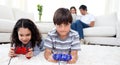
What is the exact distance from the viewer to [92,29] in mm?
3049

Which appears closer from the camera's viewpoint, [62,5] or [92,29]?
[92,29]

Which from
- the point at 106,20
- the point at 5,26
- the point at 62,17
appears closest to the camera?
the point at 62,17

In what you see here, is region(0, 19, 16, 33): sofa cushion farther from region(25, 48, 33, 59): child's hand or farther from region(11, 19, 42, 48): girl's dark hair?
region(25, 48, 33, 59): child's hand

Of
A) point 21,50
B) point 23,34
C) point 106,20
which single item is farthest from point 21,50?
point 106,20

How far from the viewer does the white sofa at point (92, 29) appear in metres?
2.53

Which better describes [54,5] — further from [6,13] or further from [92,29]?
[92,29]

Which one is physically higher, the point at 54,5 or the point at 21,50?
the point at 54,5

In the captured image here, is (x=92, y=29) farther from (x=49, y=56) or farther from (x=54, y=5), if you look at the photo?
(x=49, y=56)

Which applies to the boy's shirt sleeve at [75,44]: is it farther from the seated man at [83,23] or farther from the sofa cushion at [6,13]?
the sofa cushion at [6,13]

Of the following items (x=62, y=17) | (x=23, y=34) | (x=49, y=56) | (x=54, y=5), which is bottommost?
(x=49, y=56)

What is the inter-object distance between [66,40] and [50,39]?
111 mm

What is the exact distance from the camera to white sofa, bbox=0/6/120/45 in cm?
253

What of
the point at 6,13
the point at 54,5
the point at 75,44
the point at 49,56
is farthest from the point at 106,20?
the point at 49,56

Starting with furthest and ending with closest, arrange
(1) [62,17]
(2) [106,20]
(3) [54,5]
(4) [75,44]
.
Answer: (3) [54,5]
(2) [106,20]
(4) [75,44]
(1) [62,17]
